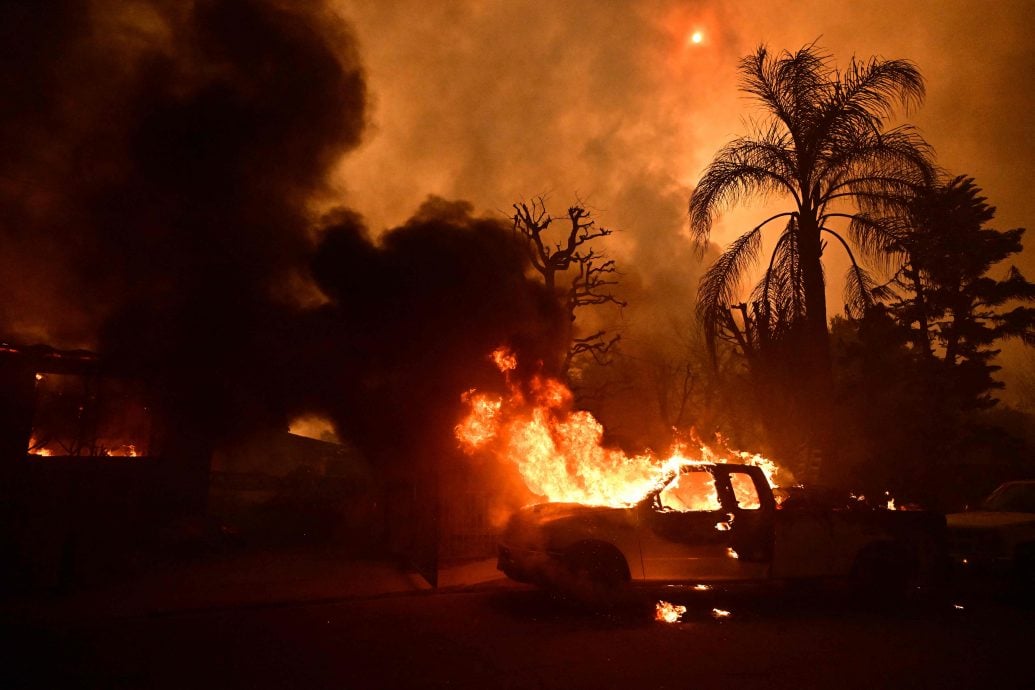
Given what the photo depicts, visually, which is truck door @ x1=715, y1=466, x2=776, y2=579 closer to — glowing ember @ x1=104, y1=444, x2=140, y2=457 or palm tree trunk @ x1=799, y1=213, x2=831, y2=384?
palm tree trunk @ x1=799, y1=213, x2=831, y2=384

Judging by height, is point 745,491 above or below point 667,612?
above

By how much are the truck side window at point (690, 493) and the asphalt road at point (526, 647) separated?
1.17 m

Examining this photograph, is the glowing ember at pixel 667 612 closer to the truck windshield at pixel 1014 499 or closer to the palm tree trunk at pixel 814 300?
the palm tree trunk at pixel 814 300

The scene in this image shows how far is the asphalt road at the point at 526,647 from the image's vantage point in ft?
17.3

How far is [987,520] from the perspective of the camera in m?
9.62

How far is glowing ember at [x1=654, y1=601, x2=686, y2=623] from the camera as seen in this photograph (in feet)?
24.1

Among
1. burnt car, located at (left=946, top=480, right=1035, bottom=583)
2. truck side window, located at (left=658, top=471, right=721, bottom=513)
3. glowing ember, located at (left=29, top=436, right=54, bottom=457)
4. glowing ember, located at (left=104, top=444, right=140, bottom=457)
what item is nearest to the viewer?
truck side window, located at (left=658, top=471, right=721, bottom=513)

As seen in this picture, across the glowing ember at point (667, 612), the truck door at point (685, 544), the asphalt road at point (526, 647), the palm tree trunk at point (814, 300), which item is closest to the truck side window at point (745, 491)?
the truck door at point (685, 544)

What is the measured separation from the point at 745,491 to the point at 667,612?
1764 millimetres

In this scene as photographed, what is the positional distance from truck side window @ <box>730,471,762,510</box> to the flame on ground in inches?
3.1

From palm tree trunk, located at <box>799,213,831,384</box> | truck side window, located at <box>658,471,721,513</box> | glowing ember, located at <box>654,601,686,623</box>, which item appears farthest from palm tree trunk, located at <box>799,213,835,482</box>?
glowing ember, located at <box>654,601,686,623</box>

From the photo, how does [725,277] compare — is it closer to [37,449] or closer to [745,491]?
[745,491]

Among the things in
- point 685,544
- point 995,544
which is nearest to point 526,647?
point 685,544

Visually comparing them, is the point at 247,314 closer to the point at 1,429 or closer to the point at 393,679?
the point at 1,429
